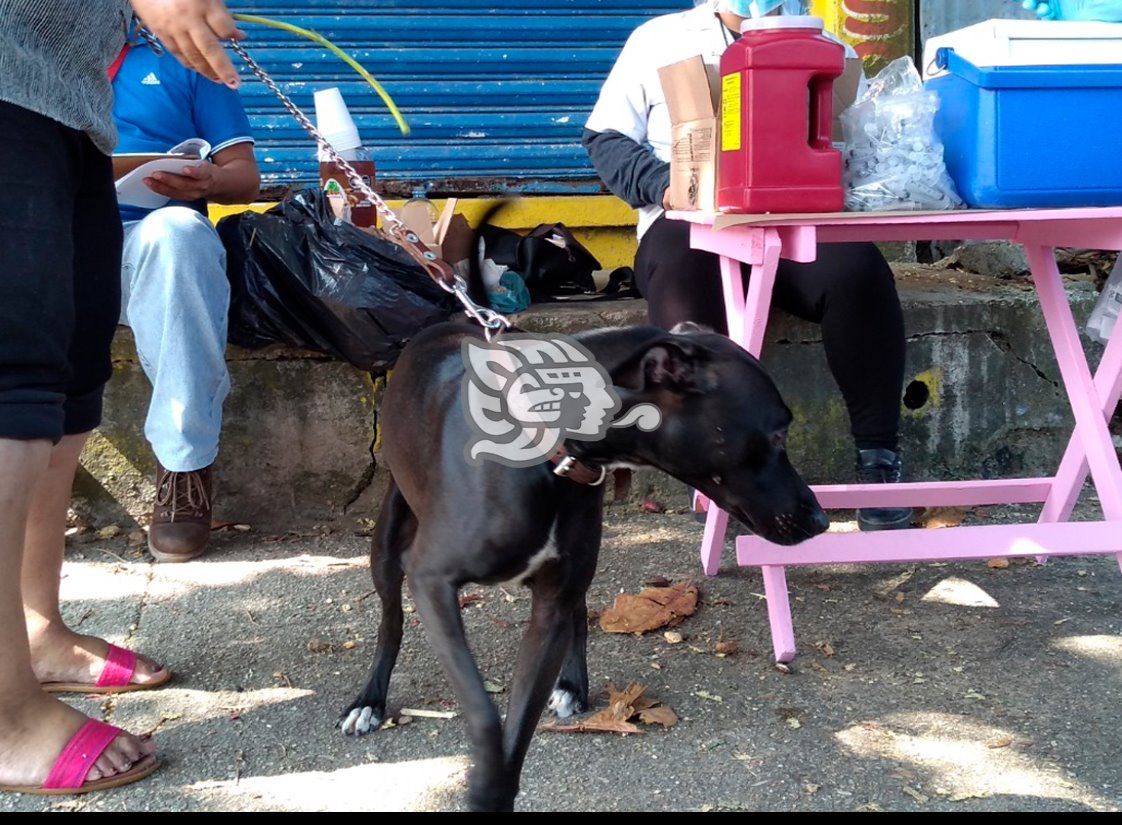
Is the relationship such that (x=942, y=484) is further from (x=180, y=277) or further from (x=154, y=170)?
(x=154, y=170)

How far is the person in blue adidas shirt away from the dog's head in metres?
1.78

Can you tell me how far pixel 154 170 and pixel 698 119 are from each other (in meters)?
1.56

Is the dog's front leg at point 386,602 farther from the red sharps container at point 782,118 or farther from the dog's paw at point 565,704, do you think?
the red sharps container at point 782,118

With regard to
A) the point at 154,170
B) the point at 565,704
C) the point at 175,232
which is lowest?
the point at 565,704

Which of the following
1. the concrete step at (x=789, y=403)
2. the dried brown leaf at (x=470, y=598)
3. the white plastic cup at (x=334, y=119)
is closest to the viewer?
the dried brown leaf at (x=470, y=598)

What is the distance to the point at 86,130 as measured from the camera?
206 centimetres

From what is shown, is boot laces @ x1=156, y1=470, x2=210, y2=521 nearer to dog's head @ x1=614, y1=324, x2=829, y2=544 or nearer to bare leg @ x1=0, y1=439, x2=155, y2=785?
bare leg @ x1=0, y1=439, x2=155, y2=785

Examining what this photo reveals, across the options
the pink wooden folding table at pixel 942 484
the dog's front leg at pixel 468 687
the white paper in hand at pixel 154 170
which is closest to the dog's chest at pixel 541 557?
the dog's front leg at pixel 468 687

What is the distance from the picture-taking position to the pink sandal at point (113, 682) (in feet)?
8.30

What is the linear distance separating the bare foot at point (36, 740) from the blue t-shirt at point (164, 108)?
179 cm

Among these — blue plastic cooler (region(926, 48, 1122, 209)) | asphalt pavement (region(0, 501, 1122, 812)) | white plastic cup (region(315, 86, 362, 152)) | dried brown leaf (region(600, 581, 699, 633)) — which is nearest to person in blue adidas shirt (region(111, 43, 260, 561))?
asphalt pavement (region(0, 501, 1122, 812))

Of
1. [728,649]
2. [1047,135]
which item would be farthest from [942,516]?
[1047,135]

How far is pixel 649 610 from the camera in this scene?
300cm

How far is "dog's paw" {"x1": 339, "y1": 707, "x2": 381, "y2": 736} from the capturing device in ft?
7.89
